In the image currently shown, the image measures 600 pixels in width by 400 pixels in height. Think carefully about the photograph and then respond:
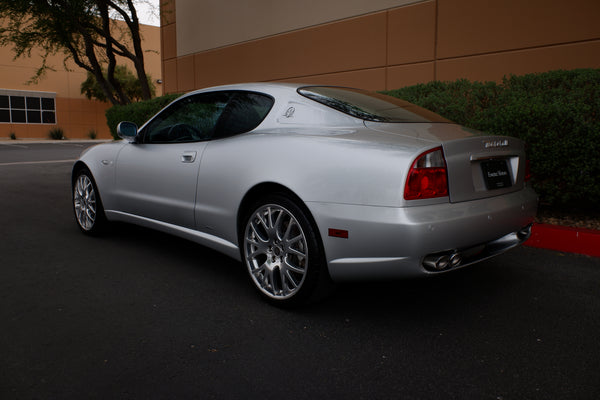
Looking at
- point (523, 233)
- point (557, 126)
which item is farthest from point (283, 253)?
point (557, 126)

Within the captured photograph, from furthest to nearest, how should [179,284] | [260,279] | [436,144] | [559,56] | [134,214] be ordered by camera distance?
[559,56], [134,214], [179,284], [260,279], [436,144]

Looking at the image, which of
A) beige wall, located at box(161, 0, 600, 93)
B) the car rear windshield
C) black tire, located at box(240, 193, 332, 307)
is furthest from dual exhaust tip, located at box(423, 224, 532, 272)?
beige wall, located at box(161, 0, 600, 93)

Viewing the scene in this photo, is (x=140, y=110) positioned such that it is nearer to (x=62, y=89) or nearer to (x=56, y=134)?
(x=56, y=134)

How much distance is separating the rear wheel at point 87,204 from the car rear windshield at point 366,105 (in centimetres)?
260

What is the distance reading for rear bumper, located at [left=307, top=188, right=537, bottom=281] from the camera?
2.76 m

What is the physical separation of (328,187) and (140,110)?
10.3 meters

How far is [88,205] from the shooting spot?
208 inches

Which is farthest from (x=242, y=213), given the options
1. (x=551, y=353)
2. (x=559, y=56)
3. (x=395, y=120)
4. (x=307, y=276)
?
(x=559, y=56)

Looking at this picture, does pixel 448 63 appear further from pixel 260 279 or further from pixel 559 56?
A: pixel 260 279

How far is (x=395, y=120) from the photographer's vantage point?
3.54 m

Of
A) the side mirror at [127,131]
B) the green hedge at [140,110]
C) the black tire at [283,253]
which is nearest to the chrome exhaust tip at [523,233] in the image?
the black tire at [283,253]

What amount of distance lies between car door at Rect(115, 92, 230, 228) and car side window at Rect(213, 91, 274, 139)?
4.3 inches

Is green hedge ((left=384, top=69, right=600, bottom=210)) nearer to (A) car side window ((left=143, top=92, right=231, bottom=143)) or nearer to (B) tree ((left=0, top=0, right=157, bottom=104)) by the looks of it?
(A) car side window ((left=143, top=92, right=231, bottom=143))

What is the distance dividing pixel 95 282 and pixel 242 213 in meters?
1.28
